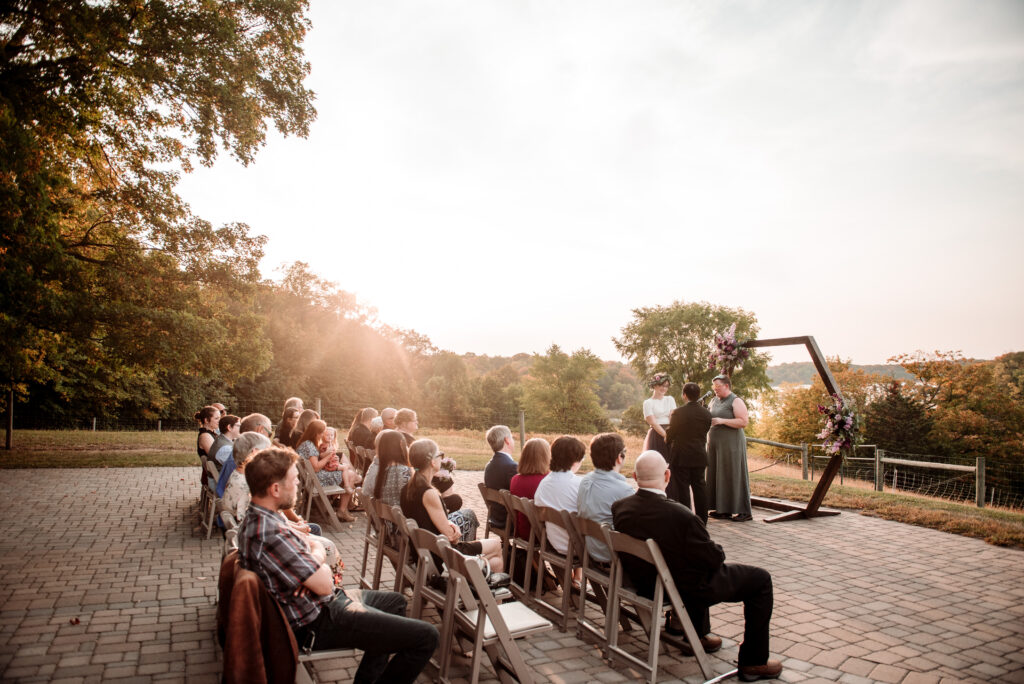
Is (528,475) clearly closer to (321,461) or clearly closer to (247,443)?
(247,443)

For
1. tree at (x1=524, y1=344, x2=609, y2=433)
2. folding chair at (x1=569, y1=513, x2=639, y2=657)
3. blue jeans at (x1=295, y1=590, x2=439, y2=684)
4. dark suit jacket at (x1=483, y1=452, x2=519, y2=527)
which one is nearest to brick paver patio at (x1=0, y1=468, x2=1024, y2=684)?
folding chair at (x1=569, y1=513, x2=639, y2=657)

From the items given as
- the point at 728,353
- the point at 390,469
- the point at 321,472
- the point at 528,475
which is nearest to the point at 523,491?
the point at 528,475

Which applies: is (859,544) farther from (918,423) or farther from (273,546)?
(918,423)

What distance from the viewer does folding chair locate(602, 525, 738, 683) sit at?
12.9 feet

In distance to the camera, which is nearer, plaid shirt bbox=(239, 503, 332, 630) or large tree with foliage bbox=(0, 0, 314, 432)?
plaid shirt bbox=(239, 503, 332, 630)

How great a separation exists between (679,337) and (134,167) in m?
44.4

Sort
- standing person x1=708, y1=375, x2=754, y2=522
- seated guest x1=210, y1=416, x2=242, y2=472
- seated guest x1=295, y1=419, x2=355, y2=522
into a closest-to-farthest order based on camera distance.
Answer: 1. seated guest x1=210, y1=416, x2=242, y2=472
2. seated guest x1=295, y1=419, x2=355, y2=522
3. standing person x1=708, y1=375, x2=754, y2=522

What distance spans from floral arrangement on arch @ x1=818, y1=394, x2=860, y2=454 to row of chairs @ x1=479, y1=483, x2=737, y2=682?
5.48 meters

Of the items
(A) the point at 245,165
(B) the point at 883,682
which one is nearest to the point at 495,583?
(B) the point at 883,682

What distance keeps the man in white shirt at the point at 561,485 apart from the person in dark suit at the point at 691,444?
11.0ft

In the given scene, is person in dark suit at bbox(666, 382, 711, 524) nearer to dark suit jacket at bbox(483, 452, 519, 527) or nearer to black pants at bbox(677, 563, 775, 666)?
dark suit jacket at bbox(483, 452, 519, 527)

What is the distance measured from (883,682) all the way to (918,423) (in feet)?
133

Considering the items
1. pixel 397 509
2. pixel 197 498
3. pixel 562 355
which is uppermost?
pixel 562 355

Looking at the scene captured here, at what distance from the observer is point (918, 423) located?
125ft
